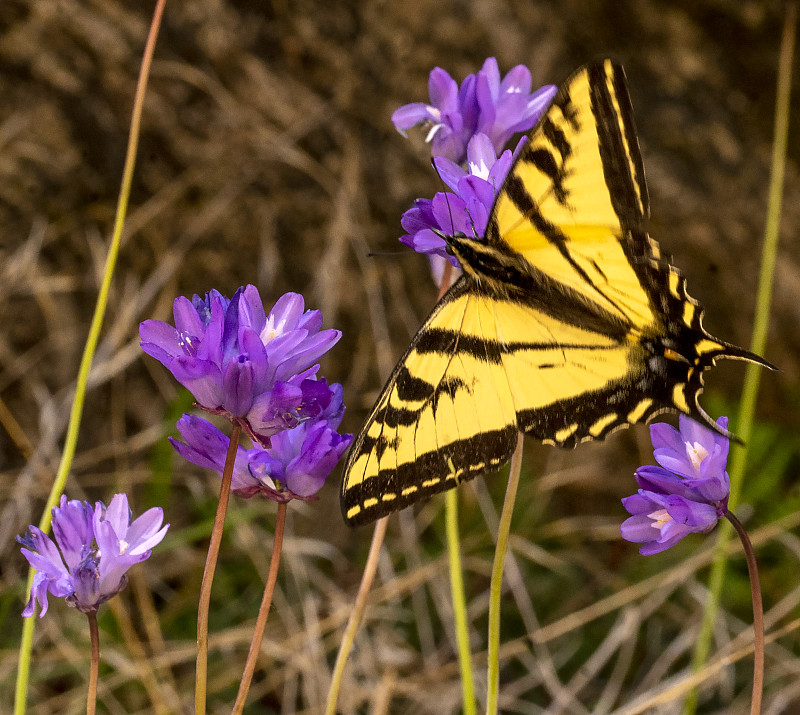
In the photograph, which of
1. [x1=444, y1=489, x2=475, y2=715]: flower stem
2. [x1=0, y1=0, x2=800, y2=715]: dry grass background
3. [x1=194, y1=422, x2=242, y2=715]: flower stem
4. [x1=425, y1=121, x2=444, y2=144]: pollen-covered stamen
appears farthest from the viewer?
[x1=0, y1=0, x2=800, y2=715]: dry grass background

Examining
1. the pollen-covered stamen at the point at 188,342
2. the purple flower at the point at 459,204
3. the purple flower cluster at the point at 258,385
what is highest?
the purple flower at the point at 459,204

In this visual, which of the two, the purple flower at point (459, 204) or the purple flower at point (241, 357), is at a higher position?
the purple flower at point (459, 204)

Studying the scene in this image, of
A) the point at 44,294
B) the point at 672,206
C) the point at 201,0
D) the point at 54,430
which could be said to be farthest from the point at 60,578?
the point at 672,206

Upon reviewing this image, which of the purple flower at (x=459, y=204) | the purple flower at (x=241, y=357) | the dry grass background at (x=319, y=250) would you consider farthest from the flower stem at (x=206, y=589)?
the dry grass background at (x=319, y=250)

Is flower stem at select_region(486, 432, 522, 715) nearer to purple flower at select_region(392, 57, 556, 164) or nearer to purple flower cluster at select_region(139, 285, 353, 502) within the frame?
purple flower cluster at select_region(139, 285, 353, 502)

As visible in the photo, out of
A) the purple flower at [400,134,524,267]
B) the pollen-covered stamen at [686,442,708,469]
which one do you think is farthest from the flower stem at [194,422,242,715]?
the pollen-covered stamen at [686,442,708,469]

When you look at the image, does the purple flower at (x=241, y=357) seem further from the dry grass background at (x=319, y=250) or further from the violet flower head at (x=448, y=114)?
the dry grass background at (x=319, y=250)
